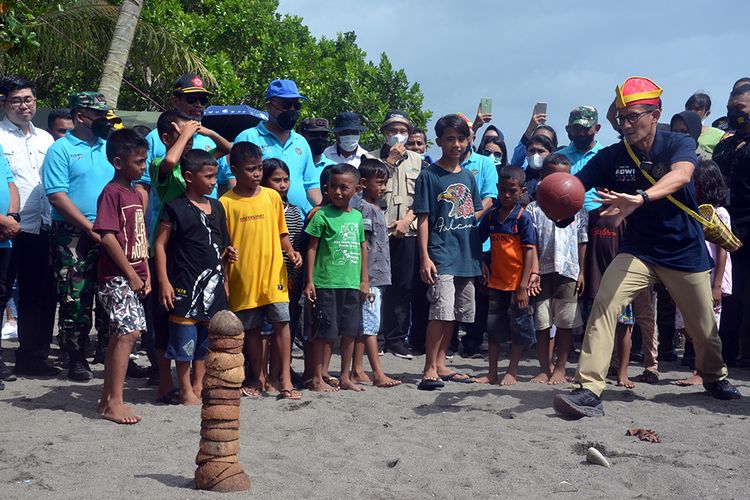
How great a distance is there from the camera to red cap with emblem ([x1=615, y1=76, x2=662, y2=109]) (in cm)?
675

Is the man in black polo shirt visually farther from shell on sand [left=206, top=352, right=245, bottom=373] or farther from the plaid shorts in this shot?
the plaid shorts

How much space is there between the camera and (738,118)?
28.7 feet

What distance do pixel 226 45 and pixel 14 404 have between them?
20173 millimetres

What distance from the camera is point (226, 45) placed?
25422 mm

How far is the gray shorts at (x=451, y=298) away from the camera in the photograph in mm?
7602

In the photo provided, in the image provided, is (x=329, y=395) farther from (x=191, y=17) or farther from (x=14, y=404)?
(x=191, y=17)

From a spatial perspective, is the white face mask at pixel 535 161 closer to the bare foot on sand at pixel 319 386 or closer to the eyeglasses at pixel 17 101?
the bare foot on sand at pixel 319 386

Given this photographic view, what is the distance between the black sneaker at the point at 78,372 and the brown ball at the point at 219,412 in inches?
127

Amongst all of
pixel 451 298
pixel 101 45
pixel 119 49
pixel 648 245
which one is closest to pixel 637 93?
pixel 648 245

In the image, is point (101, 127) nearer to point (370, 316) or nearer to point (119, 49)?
point (370, 316)

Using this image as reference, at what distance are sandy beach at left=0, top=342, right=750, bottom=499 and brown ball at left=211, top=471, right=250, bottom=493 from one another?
0.06m


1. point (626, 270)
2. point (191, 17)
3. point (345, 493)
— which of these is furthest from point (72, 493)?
point (191, 17)

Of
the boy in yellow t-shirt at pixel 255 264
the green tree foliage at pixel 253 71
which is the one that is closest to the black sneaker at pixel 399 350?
the boy in yellow t-shirt at pixel 255 264

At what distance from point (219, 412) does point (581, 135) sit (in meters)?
5.67
